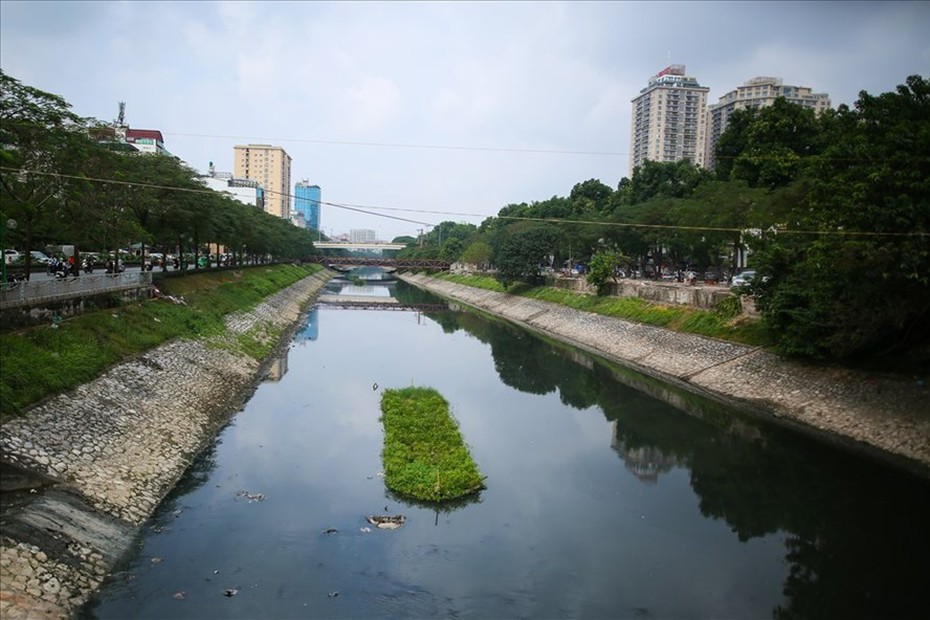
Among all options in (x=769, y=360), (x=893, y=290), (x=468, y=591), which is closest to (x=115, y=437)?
(x=468, y=591)

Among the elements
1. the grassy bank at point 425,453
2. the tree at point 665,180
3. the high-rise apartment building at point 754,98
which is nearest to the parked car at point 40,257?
the grassy bank at point 425,453

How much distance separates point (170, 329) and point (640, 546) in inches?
814

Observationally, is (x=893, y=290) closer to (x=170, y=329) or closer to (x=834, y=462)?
(x=834, y=462)

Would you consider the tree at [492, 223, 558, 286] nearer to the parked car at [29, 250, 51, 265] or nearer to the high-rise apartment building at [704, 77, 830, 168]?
the parked car at [29, 250, 51, 265]

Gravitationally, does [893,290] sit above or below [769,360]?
above

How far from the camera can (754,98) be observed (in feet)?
363

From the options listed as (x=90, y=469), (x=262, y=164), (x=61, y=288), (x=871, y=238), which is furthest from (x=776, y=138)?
(x=262, y=164)

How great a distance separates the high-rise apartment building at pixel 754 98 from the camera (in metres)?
109

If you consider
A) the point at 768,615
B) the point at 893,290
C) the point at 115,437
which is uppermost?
the point at 893,290

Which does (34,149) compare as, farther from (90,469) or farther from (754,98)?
(754,98)

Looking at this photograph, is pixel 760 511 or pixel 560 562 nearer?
pixel 560 562

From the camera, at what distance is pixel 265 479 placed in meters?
16.8

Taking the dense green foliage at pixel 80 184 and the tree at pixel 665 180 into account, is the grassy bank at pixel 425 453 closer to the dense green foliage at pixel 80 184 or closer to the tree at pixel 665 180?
the dense green foliage at pixel 80 184

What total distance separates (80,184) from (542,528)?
18.8 metres
